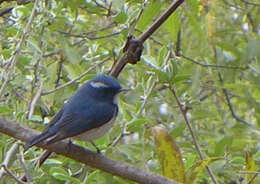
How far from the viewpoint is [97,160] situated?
102 inches

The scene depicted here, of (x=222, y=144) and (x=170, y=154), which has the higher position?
(x=170, y=154)

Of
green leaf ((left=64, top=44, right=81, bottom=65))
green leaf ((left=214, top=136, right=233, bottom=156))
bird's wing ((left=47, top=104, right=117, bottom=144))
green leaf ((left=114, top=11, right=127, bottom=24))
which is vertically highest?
green leaf ((left=114, top=11, right=127, bottom=24))

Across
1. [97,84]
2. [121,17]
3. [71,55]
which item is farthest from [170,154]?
[71,55]

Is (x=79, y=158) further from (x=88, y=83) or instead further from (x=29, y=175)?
(x=88, y=83)

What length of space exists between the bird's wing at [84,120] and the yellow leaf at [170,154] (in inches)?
18.6

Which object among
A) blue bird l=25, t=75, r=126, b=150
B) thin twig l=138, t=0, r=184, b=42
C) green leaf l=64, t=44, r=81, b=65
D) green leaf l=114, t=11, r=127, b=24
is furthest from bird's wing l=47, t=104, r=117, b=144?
thin twig l=138, t=0, r=184, b=42

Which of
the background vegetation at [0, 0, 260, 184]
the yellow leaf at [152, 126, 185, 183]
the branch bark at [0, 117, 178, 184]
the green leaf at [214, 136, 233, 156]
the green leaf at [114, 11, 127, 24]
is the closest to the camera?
the branch bark at [0, 117, 178, 184]

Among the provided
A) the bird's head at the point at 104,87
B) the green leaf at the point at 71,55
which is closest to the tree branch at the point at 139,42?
the bird's head at the point at 104,87

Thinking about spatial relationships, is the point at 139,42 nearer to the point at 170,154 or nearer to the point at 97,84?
the point at 170,154

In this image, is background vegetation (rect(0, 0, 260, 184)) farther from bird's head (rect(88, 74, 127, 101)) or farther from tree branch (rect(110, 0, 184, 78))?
tree branch (rect(110, 0, 184, 78))

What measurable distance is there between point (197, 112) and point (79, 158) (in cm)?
89

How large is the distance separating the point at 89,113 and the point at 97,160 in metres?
0.76

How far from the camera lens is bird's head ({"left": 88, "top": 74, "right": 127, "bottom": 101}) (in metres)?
3.26

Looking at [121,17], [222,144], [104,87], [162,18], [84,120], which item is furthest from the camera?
[104,87]
